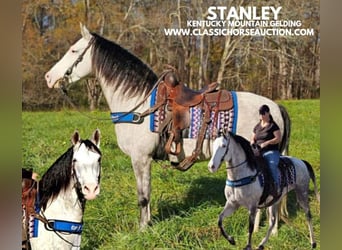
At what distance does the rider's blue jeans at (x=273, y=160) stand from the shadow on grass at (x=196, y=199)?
0.96 feet

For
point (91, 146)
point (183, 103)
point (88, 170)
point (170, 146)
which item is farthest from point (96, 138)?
point (183, 103)

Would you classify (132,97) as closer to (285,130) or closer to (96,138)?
(96,138)

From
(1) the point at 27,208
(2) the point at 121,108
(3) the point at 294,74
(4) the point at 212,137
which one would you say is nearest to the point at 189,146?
(4) the point at 212,137

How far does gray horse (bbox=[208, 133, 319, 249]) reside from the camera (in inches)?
133

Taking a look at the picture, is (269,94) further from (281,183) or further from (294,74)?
(281,183)

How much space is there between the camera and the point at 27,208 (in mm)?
3365

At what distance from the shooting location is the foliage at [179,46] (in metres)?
3.33

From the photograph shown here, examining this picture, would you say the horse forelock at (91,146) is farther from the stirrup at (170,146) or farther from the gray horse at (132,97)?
the stirrup at (170,146)

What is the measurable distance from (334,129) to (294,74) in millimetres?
397

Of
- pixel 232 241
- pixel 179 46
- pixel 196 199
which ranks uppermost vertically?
pixel 179 46

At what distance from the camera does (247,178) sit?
3412 millimetres

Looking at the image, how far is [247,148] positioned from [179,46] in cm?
72

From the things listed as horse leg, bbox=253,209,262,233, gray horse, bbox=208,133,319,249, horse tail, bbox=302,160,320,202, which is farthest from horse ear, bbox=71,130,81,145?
horse tail, bbox=302,160,320,202

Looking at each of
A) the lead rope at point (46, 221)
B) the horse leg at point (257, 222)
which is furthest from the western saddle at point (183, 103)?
the lead rope at point (46, 221)
